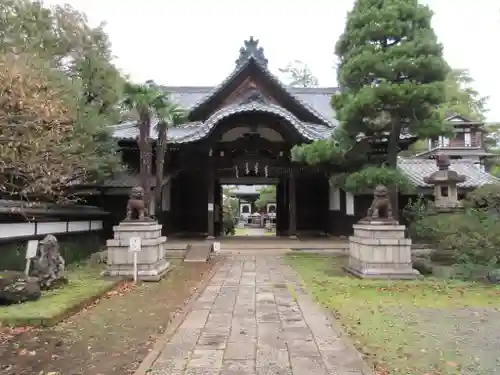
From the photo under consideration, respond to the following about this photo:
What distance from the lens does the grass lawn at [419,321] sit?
4766mm

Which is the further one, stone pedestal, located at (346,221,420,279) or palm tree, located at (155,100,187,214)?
palm tree, located at (155,100,187,214)

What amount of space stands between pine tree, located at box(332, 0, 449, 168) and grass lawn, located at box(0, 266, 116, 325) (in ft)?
25.4

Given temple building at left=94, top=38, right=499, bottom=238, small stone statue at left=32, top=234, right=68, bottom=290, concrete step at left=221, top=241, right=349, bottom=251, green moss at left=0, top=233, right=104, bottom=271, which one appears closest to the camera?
small stone statue at left=32, top=234, right=68, bottom=290

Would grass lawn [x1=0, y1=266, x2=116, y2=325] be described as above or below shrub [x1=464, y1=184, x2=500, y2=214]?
below

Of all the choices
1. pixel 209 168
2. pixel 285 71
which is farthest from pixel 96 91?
pixel 285 71

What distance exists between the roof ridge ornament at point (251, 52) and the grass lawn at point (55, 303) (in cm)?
1351

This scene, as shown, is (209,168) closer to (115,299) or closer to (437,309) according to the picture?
(115,299)

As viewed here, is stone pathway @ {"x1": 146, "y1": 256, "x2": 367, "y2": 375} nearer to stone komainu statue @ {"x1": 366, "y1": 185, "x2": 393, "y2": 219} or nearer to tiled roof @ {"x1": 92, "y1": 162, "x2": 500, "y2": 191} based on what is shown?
stone komainu statue @ {"x1": 366, "y1": 185, "x2": 393, "y2": 219}

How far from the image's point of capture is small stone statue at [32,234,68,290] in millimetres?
8617

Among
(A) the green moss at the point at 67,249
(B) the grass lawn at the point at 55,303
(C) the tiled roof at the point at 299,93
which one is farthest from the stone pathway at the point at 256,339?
(C) the tiled roof at the point at 299,93

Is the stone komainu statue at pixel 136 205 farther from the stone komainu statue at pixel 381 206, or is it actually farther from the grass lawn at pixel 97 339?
the stone komainu statue at pixel 381 206

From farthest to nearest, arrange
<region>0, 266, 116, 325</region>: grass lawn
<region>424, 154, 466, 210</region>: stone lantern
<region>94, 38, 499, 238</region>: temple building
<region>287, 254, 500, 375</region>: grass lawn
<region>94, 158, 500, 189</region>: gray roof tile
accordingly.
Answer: <region>94, 158, 500, 189</region>: gray roof tile → <region>94, 38, 499, 238</region>: temple building → <region>424, 154, 466, 210</region>: stone lantern → <region>0, 266, 116, 325</region>: grass lawn → <region>287, 254, 500, 375</region>: grass lawn

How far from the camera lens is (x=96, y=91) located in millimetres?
15367

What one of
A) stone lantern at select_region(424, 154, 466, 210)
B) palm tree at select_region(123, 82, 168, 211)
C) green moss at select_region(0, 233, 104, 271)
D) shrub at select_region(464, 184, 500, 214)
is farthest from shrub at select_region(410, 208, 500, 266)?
green moss at select_region(0, 233, 104, 271)
